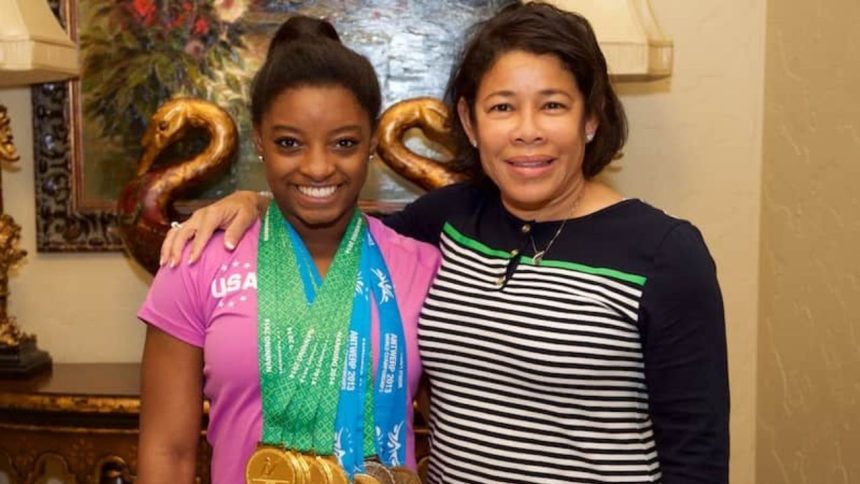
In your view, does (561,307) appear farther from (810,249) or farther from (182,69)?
(182,69)

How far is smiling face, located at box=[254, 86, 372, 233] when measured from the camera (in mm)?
1320

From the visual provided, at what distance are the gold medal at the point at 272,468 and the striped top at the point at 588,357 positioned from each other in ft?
0.80

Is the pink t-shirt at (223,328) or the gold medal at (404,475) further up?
the pink t-shirt at (223,328)

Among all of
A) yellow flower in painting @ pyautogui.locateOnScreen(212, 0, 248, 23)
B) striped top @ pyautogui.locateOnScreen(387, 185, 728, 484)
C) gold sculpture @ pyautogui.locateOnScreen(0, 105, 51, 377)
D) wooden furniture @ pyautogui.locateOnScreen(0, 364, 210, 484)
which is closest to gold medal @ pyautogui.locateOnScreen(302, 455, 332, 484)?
striped top @ pyautogui.locateOnScreen(387, 185, 728, 484)

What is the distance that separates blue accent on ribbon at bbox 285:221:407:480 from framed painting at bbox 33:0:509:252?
0.91 metres

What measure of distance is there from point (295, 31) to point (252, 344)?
1.52ft

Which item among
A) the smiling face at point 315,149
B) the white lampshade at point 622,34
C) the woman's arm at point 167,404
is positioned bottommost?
the woman's arm at point 167,404

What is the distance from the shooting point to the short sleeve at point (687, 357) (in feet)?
4.06

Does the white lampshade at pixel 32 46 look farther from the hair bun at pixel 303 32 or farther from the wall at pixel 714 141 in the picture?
the wall at pixel 714 141

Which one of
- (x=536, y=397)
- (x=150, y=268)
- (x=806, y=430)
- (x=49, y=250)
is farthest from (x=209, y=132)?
(x=806, y=430)

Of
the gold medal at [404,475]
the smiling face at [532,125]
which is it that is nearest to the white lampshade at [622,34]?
the smiling face at [532,125]

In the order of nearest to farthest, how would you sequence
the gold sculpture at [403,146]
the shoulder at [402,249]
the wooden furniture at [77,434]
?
1. the shoulder at [402,249]
2. the wooden furniture at [77,434]
3. the gold sculpture at [403,146]

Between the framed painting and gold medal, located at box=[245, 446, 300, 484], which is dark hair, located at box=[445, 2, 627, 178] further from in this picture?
the framed painting

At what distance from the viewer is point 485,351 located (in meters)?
1.34
